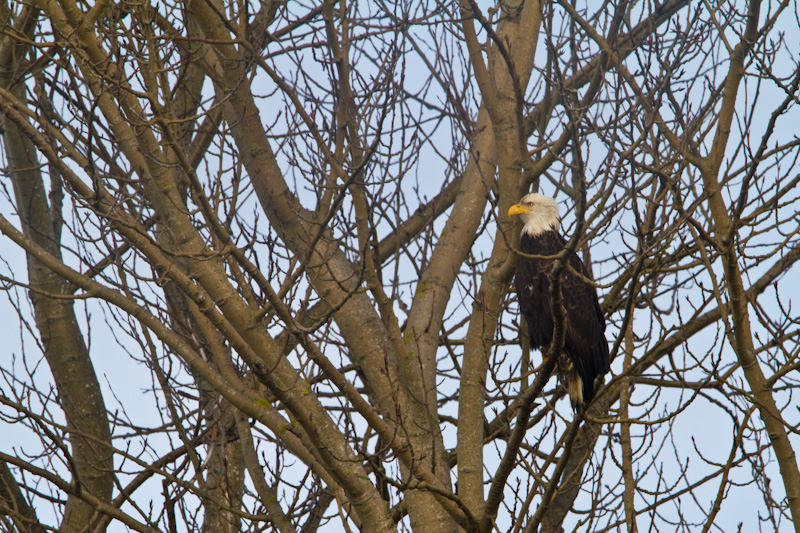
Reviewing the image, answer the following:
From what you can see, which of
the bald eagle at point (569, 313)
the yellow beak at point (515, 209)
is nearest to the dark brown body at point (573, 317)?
the bald eagle at point (569, 313)

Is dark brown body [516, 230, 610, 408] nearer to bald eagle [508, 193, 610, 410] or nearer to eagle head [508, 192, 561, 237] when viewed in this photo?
bald eagle [508, 193, 610, 410]

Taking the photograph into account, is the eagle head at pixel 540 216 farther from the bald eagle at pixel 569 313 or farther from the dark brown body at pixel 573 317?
the dark brown body at pixel 573 317

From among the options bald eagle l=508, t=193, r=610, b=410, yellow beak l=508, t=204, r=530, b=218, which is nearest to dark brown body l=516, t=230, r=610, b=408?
bald eagle l=508, t=193, r=610, b=410

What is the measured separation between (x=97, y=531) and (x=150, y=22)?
2.86 metres

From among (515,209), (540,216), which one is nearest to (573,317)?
(515,209)

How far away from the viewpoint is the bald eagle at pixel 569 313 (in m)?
4.65

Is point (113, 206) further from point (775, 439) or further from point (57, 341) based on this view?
point (775, 439)

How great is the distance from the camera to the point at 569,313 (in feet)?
15.5

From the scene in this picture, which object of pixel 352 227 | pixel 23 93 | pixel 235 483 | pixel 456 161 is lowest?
pixel 235 483

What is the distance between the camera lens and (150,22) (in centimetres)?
309

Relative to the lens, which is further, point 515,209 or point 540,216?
point 540,216

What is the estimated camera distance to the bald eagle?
15.3ft

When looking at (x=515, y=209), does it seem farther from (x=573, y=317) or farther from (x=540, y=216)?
(x=540, y=216)

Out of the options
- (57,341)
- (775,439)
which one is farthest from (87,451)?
(775,439)
